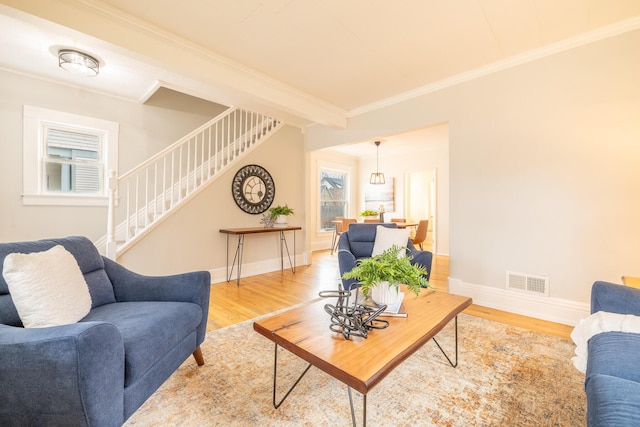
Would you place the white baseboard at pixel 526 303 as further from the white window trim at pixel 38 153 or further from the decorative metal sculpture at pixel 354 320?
the white window trim at pixel 38 153

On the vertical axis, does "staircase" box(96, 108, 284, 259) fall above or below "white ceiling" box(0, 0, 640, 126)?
below

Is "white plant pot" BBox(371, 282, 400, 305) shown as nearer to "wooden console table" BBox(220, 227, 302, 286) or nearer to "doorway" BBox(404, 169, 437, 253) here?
"wooden console table" BBox(220, 227, 302, 286)

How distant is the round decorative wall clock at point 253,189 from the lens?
4406 mm

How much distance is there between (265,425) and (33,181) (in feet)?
13.6

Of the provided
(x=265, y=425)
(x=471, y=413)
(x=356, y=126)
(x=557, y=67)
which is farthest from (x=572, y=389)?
(x=356, y=126)

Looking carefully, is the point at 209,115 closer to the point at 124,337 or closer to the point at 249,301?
the point at 249,301

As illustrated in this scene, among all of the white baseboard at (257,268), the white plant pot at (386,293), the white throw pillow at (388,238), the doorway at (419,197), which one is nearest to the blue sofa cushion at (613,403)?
the white plant pot at (386,293)

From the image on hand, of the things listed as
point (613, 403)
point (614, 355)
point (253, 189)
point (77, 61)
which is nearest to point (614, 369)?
point (614, 355)

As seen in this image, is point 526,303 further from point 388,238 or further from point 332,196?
point 332,196

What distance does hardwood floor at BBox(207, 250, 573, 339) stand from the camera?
Result: 2.62 metres

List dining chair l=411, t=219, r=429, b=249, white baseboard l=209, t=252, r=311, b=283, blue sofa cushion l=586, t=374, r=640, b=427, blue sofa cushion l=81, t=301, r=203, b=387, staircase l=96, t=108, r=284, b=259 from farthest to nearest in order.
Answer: dining chair l=411, t=219, r=429, b=249
white baseboard l=209, t=252, r=311, b=283
staircase l=96, t=108, r=284, b=259
blue sofa cushion l=81, t=301, r=203, b=387
blue sofa cushion l=586, t=374, r=640, b=427

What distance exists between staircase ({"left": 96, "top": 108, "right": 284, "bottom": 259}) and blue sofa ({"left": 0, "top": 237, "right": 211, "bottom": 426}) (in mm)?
1726

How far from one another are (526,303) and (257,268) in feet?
12.0

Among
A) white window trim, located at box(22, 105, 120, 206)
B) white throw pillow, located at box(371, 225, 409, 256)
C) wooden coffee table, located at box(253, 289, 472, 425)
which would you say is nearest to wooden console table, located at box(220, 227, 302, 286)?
Result: white throw pillow, located at box(371, 225, 409, 256)
